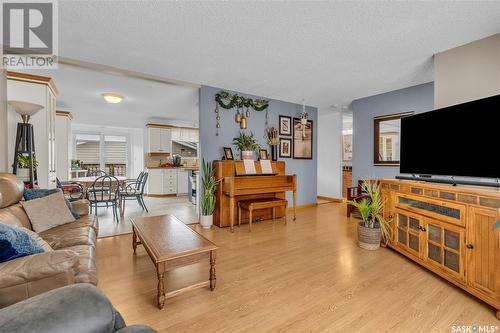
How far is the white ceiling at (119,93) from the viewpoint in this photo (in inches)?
144

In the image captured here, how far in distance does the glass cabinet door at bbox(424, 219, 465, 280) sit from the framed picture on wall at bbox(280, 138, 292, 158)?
3.05m

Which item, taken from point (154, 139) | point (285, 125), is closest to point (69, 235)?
point (285, 125)

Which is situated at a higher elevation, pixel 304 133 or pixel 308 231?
pixel 304 133

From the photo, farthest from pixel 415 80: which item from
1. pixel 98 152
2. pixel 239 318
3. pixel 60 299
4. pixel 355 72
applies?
pixel 98 152

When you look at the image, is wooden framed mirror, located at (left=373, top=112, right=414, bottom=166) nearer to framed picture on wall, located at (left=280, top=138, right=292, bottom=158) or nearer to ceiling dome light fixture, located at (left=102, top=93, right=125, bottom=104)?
framed picture on wall, located at (left=280, top=138, right=292, bottom=158)

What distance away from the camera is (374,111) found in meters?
4.56

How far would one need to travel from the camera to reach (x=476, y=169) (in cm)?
202

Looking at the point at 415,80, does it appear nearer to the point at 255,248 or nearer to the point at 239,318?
the point at 255,248

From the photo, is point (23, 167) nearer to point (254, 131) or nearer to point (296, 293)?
point (254, 131)

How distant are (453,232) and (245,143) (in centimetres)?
316

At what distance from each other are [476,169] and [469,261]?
0.81 metres

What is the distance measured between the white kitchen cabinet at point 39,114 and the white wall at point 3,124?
0.20 m

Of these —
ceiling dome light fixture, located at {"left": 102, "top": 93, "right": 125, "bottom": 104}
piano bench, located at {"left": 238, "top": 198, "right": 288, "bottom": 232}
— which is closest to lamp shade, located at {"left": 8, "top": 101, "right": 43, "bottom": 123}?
ceiling dome light fixture, located at {"left": 102, "top": 93, "right": 125, "bottom": 104}

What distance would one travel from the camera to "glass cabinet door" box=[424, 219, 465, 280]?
1912 millimetres
